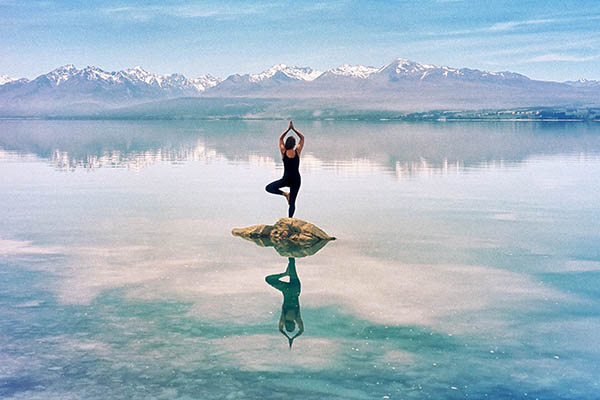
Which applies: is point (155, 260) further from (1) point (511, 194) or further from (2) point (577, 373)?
(1) point (511, 194)

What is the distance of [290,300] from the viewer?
12.3 meters

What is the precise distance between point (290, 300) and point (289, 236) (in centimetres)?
569

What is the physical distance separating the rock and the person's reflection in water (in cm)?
163

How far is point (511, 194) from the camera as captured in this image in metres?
27.6

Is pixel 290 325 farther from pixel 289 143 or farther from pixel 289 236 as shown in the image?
pixel 289 143

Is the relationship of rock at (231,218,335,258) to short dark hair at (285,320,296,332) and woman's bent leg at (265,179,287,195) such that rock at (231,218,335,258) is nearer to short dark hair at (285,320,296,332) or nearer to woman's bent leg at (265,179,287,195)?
woman's bent leg at (265,179,287,195)

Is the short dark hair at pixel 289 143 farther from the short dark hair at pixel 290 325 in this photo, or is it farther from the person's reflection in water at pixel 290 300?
the short dark hair at pixel 290 325

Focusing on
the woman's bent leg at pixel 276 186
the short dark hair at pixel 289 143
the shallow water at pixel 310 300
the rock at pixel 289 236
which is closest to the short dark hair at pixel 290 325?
the shallow water at pixel 310 300

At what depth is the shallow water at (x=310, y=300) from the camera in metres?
8.79

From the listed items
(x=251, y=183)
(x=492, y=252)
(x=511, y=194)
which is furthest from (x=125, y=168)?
(x=492, y=252)

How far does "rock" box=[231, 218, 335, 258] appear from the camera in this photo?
17.2 m

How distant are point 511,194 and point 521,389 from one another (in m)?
20.3

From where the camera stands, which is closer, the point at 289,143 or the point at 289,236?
the point at 289,236

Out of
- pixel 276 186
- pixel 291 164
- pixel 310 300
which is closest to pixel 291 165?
pixel 291 164
